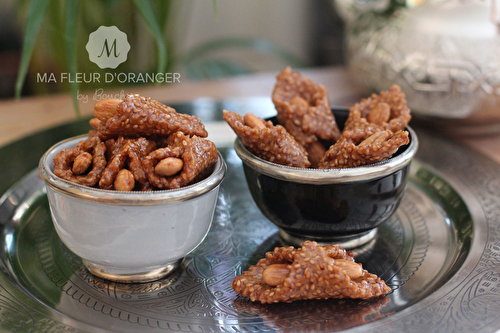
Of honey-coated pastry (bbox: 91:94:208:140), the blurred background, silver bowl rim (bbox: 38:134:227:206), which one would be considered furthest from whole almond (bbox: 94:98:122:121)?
the blurred background

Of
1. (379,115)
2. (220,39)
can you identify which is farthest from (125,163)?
(220,39)

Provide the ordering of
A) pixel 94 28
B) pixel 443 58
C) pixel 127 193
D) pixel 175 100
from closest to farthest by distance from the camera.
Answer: pixel 127 193
pixel 443 58
pixel 175 100
pixel 94 28

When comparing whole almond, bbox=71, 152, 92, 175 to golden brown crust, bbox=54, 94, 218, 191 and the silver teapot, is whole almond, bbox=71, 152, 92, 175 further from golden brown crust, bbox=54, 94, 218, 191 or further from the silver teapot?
the silver teapot

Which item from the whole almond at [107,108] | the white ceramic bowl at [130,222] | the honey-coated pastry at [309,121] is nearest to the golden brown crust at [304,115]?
the honey-coated pastry at [309,121]

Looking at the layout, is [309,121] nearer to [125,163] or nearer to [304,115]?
[304,115]

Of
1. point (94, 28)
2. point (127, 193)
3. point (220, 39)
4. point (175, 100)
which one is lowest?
point (220, 39)

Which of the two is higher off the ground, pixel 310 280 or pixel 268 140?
pixel 268 140
